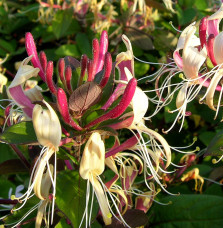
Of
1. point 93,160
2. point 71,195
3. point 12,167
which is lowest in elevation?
point 12,167

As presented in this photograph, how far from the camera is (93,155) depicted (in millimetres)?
730

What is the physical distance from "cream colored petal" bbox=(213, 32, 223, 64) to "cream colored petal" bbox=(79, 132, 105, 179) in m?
0.30

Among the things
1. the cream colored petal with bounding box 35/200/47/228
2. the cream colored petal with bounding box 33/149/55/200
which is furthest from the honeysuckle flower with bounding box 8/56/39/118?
the cream colored petal with bounding box 35/200/47/228

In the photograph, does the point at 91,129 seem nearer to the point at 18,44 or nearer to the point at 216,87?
the point at 216,87

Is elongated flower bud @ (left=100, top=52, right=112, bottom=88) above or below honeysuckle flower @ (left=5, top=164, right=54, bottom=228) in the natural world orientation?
above

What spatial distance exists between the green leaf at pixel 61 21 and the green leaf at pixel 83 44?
0.07 metres

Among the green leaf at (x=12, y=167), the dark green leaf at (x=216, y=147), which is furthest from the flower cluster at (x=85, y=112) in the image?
the green leaf at (x=12, y=167)

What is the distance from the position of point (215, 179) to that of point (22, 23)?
4.33ft

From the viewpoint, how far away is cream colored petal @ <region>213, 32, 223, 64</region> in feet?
2.55

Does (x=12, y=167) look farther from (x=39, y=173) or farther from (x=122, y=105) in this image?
(x=122, y=105)

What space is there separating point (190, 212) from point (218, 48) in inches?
15.4

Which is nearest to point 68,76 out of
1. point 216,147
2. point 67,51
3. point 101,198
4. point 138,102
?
point 138,102

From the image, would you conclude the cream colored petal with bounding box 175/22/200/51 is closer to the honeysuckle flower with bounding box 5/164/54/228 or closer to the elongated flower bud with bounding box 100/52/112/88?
the elongated flower bud with bounding box 100/52/112/88

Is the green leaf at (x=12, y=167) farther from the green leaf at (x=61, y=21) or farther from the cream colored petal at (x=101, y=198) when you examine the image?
the green leaf at (x=61, y=21)
